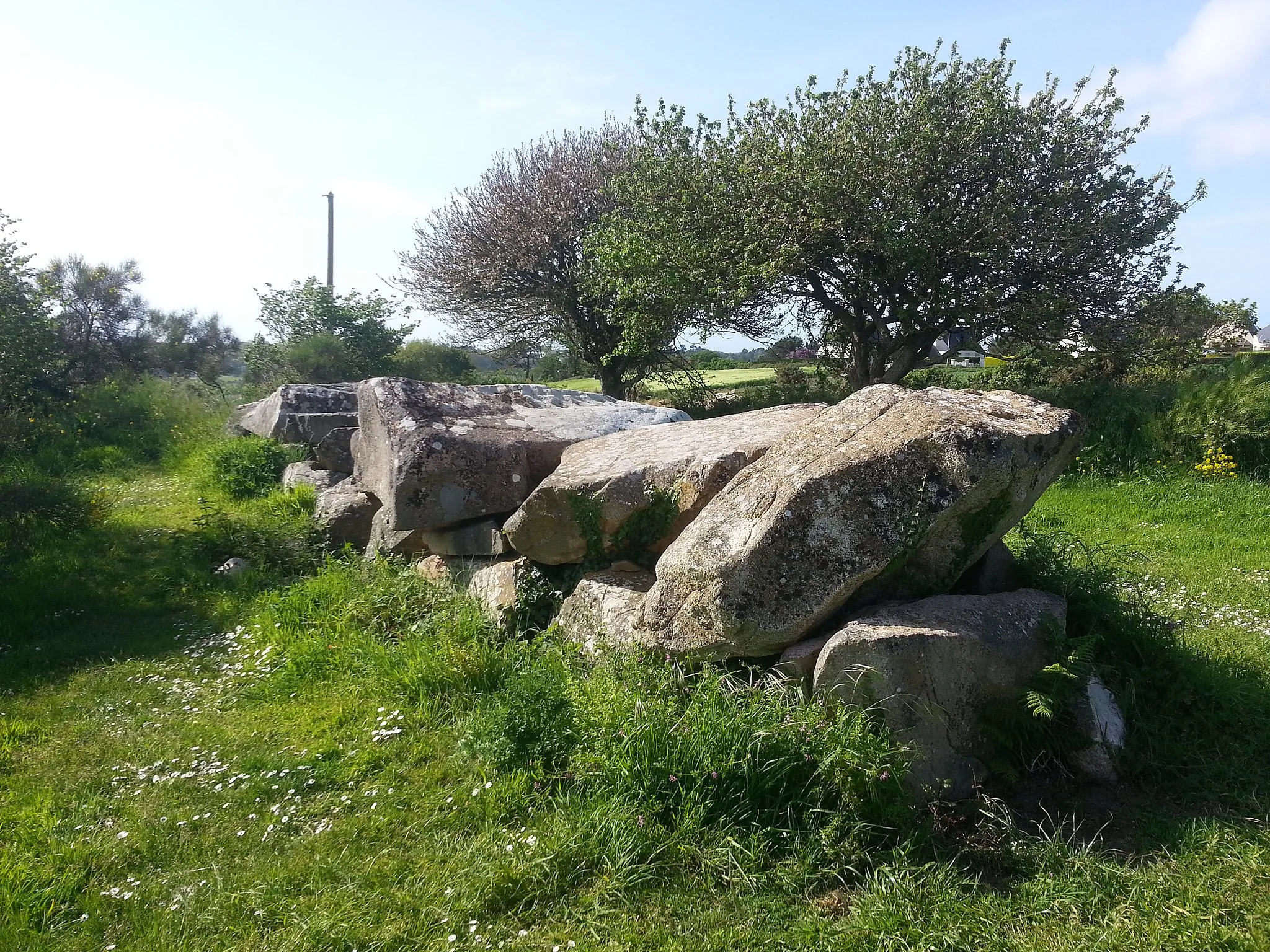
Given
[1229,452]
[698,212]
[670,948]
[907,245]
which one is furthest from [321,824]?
[698,212]

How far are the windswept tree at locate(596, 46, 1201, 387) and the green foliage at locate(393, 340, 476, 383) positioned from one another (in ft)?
38.1

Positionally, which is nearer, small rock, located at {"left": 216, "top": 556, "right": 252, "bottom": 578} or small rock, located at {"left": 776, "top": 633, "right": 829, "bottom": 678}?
small rock, located at {"left": 776, "top": 633, "right": 829, "bottom": 678}

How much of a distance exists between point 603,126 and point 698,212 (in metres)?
8.31

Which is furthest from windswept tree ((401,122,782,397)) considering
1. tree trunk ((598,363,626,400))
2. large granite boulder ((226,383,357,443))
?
large granite boulder ((226,383,357,443))

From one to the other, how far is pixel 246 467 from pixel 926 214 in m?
12.3

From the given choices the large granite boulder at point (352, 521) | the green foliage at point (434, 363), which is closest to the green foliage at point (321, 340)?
the green foliage at point (434, 363)

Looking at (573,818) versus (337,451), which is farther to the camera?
(337,451)

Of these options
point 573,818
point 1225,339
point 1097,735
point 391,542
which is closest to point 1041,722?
point 1097,735

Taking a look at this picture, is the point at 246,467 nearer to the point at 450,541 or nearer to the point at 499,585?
the point at 450,541

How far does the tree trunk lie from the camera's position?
23.0m

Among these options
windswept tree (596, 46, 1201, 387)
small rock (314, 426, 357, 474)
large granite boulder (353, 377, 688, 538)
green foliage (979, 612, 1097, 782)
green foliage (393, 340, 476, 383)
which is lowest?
green foliage (979, 612, 1097, 782)

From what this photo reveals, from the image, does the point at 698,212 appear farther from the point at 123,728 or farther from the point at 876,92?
the point at 123,728

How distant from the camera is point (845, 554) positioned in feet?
15.3

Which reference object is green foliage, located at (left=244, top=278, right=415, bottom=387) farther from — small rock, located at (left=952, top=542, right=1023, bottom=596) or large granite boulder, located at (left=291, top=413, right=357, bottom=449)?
small rock, located at (left=952, top=542, right=1023, bottom=596)
